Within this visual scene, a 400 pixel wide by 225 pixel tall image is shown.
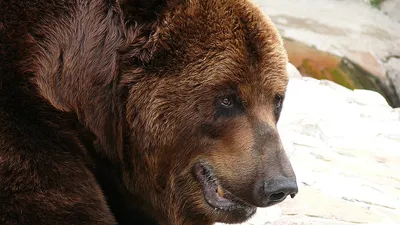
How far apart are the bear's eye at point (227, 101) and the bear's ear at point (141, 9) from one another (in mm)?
479

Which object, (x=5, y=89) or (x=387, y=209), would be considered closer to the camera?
(x=5, y=89)

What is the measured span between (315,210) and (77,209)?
2.29 m

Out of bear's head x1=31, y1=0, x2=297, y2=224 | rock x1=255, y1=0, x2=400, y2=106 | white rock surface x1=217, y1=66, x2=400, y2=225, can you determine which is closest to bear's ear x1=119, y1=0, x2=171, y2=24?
bear's head x1=31, y1=0, x2=297, y2=224

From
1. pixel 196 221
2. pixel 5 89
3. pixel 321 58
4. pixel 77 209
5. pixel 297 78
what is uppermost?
pixel 5 89

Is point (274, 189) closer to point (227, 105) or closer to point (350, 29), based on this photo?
point (227, 105)

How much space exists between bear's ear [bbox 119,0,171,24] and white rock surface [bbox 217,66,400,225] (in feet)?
6.16

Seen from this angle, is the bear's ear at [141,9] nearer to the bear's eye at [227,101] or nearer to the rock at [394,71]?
the bear's eye at [227,101]

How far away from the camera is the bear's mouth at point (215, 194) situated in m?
3.43

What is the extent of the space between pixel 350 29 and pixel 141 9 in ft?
29.6

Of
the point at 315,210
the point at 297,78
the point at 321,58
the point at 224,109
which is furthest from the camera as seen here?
the point at 321,58

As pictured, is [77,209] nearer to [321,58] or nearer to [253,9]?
[253,9]

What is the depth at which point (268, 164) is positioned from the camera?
10.8 ft

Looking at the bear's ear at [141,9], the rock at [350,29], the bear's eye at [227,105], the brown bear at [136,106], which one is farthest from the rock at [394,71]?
the bear's ear at [141,9]

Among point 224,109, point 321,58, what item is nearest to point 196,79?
point 224,109
